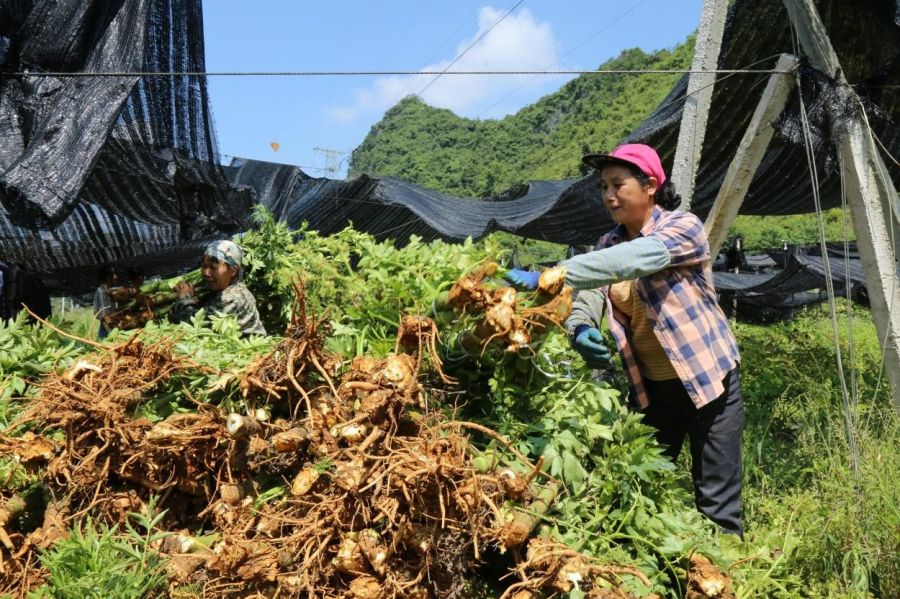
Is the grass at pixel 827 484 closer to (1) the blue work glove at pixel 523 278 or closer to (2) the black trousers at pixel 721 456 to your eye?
(2) the black trousers at pixel 721 456

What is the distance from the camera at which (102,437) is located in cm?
209

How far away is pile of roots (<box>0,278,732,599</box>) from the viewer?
5.63ft

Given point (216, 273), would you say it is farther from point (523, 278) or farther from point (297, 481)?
point (523, 278)

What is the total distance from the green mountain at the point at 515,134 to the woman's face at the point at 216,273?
32.2m

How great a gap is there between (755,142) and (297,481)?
11.5 feet

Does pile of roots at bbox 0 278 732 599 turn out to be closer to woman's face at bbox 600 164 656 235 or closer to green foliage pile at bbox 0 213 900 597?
green foliage pile at bbox 0 213 900 597

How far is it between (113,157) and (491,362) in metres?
3.70

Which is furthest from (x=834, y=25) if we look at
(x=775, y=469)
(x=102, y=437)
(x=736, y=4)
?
(x=102, y=437)

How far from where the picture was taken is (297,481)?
1.85m

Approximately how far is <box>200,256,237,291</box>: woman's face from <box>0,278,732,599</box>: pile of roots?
1.42 meters

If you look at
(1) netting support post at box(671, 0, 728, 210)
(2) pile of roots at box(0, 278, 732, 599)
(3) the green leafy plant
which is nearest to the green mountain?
(1) netting support post at box(671, 0, 728, 210)

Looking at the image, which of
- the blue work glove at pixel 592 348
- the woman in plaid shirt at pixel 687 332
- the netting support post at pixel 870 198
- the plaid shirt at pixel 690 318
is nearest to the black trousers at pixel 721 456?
the woman in plaid shirt at pixel 687 332

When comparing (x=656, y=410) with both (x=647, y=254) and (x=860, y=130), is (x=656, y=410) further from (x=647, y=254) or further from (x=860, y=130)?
(x=860, y=130)

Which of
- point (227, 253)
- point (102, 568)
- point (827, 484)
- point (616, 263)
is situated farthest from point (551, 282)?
point (227, 253)
